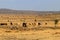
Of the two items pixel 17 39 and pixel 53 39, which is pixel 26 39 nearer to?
pixel 17 39

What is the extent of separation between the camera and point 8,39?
86.6 feet

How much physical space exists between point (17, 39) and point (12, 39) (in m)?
0.65

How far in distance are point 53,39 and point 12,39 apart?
4.87 meters

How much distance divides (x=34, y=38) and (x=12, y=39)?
9.75 ft

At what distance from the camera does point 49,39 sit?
27.4 meters

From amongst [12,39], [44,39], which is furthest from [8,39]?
[44,39]

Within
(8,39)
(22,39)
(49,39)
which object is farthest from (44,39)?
(8,39)

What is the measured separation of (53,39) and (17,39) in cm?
427

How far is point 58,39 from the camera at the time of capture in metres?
27.5

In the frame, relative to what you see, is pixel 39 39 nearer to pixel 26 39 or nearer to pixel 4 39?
pixel 26 39

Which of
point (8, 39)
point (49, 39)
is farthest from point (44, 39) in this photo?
point (8, 39)

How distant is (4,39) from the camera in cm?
2658

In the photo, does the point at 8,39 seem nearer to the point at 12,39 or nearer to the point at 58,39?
the point at 12,39

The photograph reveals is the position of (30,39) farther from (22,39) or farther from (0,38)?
(0,38)
